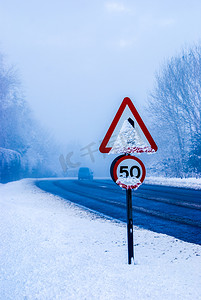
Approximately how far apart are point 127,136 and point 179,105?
25388mm

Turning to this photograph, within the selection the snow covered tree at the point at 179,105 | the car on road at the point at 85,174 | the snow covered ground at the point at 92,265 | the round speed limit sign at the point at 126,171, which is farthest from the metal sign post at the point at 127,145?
the car on road at the point at 85,174

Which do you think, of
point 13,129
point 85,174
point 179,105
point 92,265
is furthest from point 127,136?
point 13,129

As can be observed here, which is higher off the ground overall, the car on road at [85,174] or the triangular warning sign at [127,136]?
the triangular warning sign at [127,136]

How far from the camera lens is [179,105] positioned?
27766 millimetres

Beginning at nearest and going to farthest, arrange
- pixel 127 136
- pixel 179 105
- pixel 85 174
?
1. pixel 127 136
2. pixel 179 105
3. pixel 85 174

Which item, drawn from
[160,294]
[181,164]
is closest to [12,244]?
[160,294]

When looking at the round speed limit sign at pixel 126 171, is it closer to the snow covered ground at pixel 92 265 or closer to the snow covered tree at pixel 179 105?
the snow covered ground at pixel 92 265

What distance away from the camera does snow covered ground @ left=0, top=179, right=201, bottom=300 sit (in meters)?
3.25

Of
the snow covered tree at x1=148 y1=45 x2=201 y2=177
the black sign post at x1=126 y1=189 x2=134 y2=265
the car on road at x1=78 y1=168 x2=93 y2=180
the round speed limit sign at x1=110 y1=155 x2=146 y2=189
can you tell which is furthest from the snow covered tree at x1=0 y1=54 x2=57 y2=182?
the round speed limit sign at x1=110 y1=155 x2=146 y2=189

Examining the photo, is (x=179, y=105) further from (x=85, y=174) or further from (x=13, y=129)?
(x=13, y=129)

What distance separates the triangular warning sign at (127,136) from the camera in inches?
154

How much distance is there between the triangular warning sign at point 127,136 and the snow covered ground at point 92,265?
5.66 ft

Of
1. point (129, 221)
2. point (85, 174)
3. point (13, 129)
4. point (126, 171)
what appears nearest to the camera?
point (126, 171)

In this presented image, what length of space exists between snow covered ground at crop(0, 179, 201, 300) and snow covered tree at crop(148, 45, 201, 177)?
20.9m
